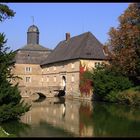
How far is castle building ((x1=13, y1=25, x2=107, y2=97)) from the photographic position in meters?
41.6

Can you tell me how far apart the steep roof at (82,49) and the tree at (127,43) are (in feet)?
24.9

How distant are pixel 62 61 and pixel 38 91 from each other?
5.79m

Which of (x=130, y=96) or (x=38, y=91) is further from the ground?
(x=38, y=91)

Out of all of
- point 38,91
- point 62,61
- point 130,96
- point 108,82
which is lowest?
point 130,96

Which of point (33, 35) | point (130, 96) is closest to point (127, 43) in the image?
point (130, 96)

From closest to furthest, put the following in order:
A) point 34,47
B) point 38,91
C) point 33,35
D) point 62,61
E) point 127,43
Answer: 1. point 127,43
2. point 38,91
3. point 62,61
4. point 34,47
5. point 33,35

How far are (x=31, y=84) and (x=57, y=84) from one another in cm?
807

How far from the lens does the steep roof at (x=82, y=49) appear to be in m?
41.7

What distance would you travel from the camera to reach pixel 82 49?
1658 inches

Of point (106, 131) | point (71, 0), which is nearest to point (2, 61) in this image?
point (106, 131)

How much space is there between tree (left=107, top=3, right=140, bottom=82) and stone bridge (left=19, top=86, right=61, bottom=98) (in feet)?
44.1

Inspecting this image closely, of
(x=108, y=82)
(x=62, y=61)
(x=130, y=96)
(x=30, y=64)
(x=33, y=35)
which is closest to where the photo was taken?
(x=130, y=96)

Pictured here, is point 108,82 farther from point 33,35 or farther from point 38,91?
point 33,35

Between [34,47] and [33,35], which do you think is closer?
[34,47]
